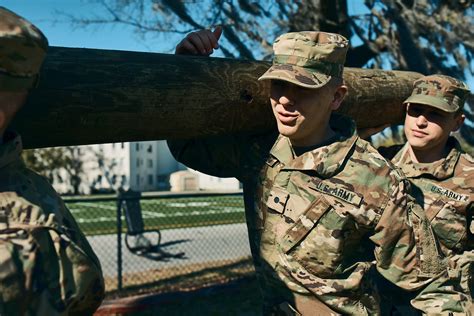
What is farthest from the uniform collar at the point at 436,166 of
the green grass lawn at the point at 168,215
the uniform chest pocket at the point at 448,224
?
the green grass lawn at the point at 168,215

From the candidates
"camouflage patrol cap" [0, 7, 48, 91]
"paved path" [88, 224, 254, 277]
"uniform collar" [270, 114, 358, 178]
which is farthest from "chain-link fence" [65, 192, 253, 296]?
"camouflage patrol cap" [0, 7, 48, 91]

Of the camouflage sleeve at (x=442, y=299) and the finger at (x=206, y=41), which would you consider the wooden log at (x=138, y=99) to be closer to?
the finger at (x=206, y=41)

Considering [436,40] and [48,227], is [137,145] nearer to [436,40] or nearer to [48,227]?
[436,40]

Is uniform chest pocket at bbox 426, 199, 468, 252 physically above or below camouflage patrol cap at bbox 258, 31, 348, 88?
below

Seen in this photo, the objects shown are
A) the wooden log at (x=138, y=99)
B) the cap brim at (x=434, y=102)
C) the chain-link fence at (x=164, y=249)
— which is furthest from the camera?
the chain-link fence at (x=164, y=249)

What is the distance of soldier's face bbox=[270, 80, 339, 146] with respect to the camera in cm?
211

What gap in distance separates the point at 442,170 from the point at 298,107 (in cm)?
132

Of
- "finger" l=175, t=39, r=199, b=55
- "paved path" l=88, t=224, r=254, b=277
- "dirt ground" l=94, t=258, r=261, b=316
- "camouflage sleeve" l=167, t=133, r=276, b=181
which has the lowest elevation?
"paved path" l=88, t=224, r=254, b=277

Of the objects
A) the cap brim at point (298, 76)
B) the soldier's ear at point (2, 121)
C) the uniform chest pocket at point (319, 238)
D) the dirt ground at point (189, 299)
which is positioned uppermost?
the cap brim at point (298, 76)

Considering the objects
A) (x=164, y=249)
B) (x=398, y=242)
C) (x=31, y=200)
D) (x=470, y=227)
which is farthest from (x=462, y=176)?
(x=164, y=249)

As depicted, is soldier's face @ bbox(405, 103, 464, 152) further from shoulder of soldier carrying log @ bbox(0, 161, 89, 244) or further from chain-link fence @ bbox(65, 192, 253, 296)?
chain-link fence @ bbox(65, 192, 253, 296)

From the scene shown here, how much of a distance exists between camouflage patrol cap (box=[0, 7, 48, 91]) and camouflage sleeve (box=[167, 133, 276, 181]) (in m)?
1.19

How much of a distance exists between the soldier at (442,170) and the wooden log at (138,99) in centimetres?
93

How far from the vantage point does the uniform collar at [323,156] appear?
218cm
